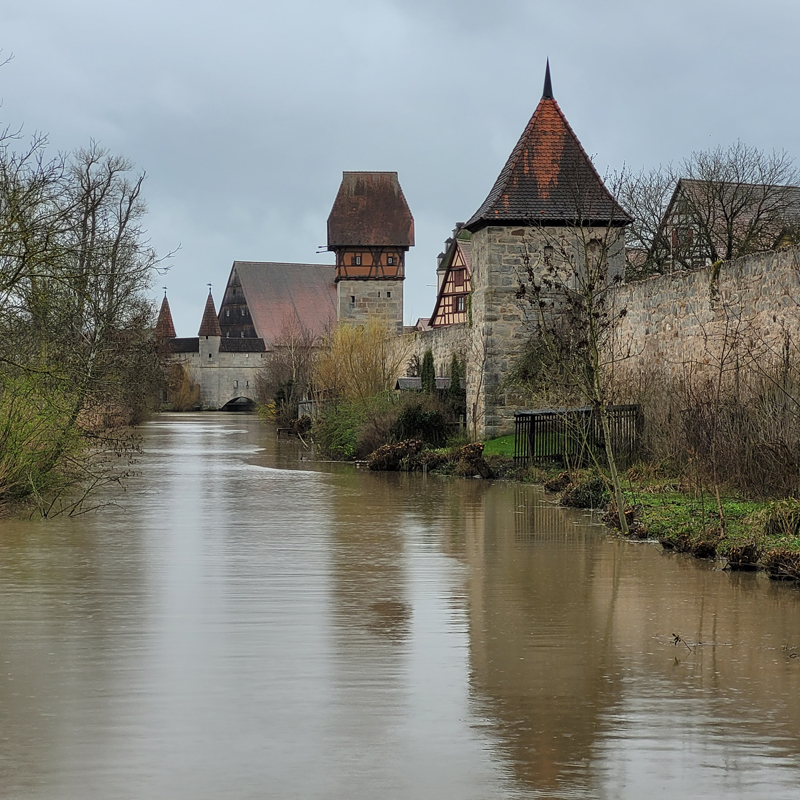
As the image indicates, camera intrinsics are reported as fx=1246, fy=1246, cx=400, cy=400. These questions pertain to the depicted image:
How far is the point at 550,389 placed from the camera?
24359mm

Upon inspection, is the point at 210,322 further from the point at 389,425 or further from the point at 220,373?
the point at 389,425

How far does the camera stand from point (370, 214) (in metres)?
63.7

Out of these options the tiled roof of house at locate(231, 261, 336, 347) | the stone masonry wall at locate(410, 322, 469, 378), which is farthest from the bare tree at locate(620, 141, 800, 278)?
the tiled roof of house at locate(231, 261, 336, 347)

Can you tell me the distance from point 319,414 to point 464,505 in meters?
20.1

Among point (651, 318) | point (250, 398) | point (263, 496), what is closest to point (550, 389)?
point (651, 318)

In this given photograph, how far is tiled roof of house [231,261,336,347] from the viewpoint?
326ft

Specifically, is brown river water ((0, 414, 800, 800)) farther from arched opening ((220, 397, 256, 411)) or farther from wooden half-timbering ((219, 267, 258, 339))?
wooden half-timbering ((219, 267, 258, 339))

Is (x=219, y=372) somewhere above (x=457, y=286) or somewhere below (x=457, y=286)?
below

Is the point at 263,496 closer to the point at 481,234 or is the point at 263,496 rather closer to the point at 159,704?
the point at 481,234

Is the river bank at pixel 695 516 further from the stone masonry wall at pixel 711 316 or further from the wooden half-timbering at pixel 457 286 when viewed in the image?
the wooden half-timbering at pixel 457 286

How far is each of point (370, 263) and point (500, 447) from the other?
3880cm

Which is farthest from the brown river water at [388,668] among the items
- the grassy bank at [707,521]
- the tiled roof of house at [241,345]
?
the tiled roof of house at [241,345]

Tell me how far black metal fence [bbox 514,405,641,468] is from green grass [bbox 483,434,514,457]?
36.8 inches

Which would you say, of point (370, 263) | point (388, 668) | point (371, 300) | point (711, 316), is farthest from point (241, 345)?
point (388, 668)
